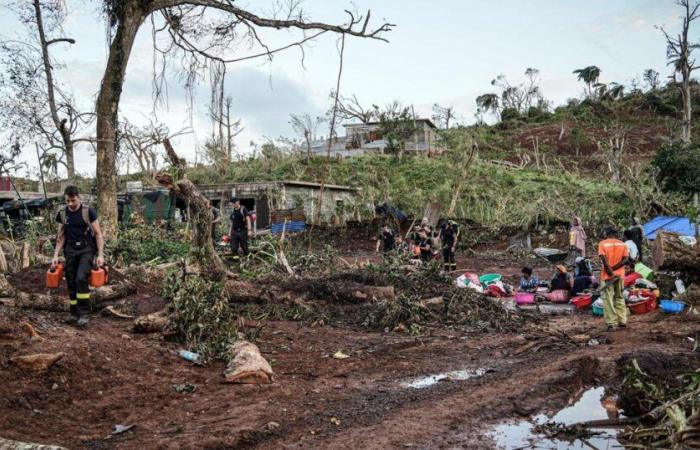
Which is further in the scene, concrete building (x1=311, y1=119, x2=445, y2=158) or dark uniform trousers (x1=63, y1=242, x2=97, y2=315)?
concrete building (x1=311, y1=119, x2=445, y2=158)

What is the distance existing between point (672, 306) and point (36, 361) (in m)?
7.86

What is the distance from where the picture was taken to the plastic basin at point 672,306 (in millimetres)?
8456

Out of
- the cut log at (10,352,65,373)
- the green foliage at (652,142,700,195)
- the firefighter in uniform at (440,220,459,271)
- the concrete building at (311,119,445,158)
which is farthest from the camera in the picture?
the concrete building at (311,119,445,158)

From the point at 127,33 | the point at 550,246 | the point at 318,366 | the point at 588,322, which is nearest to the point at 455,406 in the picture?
the point at 318,366

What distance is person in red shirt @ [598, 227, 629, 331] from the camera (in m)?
8.12

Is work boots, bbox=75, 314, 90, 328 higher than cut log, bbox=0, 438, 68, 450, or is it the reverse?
work boots, bbox=75, 314, 90, 328

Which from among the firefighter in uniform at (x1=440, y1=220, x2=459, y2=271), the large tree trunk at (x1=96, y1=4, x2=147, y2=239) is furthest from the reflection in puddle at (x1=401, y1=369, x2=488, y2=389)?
the large tree trunk at (x1=96, y1=4, x2=147, y2=239)

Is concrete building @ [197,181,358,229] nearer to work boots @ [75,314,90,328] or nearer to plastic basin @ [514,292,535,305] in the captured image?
plastic basin @ [514,292,535,305]

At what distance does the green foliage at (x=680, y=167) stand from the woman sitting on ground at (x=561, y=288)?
10785mm

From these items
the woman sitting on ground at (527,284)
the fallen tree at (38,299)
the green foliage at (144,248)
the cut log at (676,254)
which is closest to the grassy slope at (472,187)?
the woman sitting on ground at (527,284)

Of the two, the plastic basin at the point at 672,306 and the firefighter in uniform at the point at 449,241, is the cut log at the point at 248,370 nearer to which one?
the plastic basin at the point at 672,306

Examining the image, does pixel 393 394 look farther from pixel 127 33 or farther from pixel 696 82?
pixel 696 82

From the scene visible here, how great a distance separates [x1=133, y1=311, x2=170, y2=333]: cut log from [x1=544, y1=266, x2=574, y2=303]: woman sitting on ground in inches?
276

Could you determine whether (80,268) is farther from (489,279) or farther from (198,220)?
(489,279)
